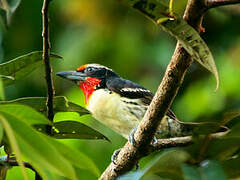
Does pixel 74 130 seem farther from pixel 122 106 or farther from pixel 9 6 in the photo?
pixel 122 106

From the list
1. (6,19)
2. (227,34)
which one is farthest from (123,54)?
(6,19)

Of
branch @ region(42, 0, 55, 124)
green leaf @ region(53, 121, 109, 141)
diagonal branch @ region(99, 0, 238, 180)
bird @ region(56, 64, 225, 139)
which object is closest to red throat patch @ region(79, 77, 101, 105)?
bird @ region(56, 64, 225, 139)

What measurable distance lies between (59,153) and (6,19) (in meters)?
0.53

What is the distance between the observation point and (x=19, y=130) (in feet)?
3.64

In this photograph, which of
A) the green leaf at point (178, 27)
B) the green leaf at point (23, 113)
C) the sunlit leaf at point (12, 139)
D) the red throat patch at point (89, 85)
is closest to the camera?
the sunlit leaf at point (12, 139)

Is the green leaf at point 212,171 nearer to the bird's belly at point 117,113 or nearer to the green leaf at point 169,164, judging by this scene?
the green leaf at point 169,164

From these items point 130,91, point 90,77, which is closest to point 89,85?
point 90,77

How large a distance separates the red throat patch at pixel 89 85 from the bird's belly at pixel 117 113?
23cm

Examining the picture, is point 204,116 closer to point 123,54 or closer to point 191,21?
point 123,54

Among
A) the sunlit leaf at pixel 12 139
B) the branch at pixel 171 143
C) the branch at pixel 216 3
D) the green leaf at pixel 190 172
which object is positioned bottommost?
the branch at pixel 171 143

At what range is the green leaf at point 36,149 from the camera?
1.07m

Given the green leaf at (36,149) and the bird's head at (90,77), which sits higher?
the green leaf at (36,149)

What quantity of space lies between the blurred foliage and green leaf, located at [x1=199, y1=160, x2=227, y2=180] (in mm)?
3294

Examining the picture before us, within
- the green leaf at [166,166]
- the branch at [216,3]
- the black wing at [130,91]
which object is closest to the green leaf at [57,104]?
the green leaf at [166,166]
